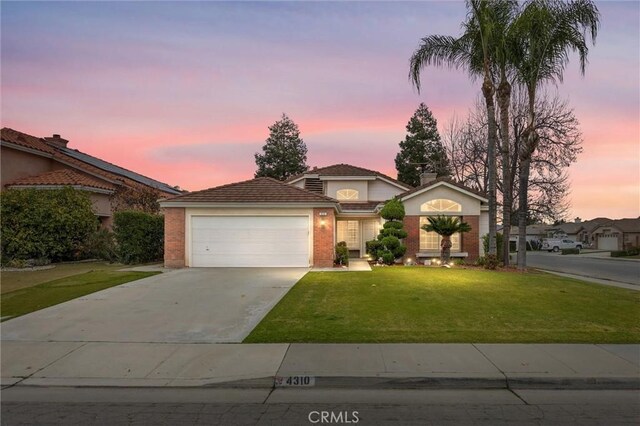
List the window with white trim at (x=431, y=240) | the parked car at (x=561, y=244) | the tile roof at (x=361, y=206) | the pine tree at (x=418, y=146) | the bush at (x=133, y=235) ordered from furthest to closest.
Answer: the parked car at (x=561, y=244)
the pine tree at (x=418, y=146)
the tile roof at (x=361, y=206)
the window with white trim at (x=431, y=240)
the bush at (x=133, y=235)

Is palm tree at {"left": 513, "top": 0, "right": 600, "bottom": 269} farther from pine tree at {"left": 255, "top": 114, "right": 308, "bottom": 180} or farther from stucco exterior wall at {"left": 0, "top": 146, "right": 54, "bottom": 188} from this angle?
pine tree at {"left": 255, "top": 114, "right": 308, "bottom": 180}

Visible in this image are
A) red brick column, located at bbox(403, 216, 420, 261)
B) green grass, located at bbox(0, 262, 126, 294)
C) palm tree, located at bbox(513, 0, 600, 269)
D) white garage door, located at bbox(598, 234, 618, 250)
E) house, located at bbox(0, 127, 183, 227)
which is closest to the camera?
green grass, located at bbox(0, 262, 126, 294)

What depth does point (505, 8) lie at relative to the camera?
1747 cm

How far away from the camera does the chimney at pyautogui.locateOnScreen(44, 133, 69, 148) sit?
27094 mm

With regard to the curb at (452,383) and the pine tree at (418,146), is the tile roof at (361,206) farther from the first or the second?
the pine tree at (418,146)

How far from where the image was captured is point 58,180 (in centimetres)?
2084

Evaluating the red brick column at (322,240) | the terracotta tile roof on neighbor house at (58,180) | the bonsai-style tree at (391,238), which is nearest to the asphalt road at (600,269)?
the bonsai-style tree at (391,238)

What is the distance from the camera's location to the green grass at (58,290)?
9.08 meters

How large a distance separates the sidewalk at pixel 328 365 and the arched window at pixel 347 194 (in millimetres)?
19931

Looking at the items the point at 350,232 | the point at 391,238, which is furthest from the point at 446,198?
the point at 350,232

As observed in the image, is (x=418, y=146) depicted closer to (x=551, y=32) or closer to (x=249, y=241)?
(x=551, y=32)

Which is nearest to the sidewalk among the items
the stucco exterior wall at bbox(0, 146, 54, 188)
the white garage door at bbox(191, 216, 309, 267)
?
the white garage door at bbox(191, 216, 309, 267)

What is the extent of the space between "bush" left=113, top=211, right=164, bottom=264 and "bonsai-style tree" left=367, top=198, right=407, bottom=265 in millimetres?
11011

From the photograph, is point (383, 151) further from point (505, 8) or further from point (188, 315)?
point (188, 315)
